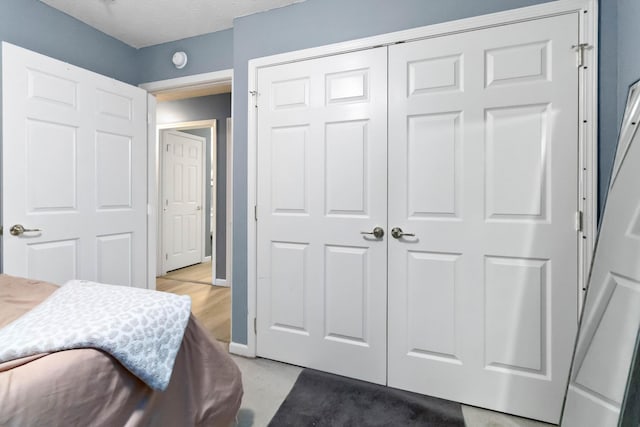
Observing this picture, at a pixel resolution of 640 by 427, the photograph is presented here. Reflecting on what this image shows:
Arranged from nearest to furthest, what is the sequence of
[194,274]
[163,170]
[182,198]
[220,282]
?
1. [220,282]
2. [163,170]
3. [194,274]
4. [182,198]

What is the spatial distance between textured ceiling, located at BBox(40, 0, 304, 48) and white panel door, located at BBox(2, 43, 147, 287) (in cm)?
44

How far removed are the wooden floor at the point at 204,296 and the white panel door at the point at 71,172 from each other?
2.32 feet

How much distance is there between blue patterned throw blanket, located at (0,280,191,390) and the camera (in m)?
0.83

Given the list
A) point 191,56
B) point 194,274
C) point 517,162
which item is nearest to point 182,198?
point 194,274

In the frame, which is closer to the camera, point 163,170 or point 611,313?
point 611,313

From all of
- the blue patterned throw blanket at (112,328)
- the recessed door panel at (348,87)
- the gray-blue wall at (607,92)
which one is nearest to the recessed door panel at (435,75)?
the recessed door panel at (348,87)

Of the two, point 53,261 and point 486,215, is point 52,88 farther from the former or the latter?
point 486,215

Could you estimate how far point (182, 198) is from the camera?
512 centimetres

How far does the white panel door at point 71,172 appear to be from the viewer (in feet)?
6.39

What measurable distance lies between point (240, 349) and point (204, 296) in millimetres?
1614

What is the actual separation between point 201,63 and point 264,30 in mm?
663

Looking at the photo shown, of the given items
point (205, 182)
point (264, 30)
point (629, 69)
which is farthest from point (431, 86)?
point (205, 182)

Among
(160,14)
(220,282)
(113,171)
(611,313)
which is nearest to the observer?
(611,313)

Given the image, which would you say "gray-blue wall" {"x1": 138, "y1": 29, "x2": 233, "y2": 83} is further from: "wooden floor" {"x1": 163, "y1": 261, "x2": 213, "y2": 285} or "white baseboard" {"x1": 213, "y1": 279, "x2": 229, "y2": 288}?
"wooden floor" {"x1": 163, "y1": 261, "x2": 213, "y2": 285}
